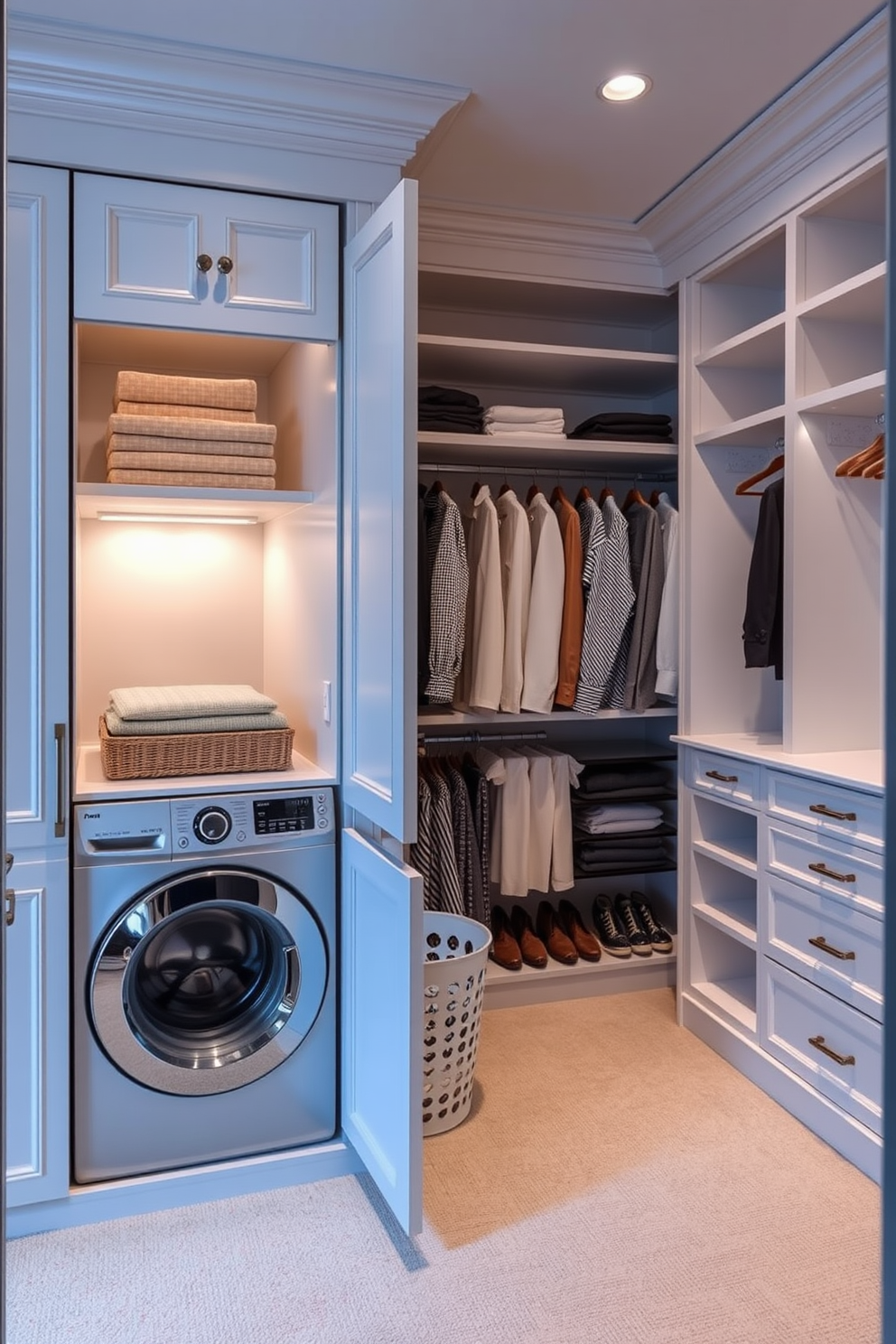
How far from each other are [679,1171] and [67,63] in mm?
2861

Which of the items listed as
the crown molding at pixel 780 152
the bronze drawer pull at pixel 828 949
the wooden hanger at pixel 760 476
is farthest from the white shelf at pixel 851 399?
the bronze drawer pull at pixel 828 949

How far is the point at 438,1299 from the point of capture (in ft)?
6.37

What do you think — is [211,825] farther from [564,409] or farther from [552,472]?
[564,409]

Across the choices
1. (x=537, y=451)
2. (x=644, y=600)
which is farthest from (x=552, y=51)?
(x=644, y=600)

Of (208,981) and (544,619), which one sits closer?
(208,981)

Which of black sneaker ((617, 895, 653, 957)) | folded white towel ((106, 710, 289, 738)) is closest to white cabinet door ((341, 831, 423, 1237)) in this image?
folded white towel ((106, 710, 289, 738))

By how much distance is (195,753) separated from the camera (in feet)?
7.84

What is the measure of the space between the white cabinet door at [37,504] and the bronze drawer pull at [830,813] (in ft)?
5.91

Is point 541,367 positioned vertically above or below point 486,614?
above

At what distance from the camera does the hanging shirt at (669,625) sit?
129 inches

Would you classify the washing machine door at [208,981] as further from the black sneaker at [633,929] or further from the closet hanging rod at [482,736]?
the black sneaker at [633,929]

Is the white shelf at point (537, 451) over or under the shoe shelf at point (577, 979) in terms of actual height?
over

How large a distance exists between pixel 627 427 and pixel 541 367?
1.17 ft

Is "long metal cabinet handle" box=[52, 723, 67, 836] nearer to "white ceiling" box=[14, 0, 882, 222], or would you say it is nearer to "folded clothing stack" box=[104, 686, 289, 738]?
"folded clothing stack" box=[104, 686, 289, 738]
